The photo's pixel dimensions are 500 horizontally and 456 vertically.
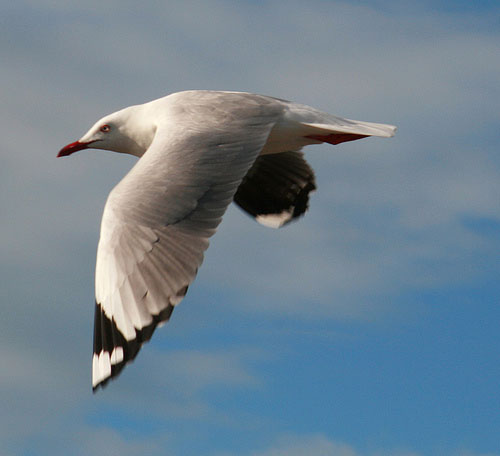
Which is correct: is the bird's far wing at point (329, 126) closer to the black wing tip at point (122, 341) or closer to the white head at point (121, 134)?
the white head at point (121, 134)

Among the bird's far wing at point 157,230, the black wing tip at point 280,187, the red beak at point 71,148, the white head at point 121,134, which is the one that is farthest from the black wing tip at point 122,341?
the black wing tip at point 280,187

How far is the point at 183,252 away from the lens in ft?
28.3

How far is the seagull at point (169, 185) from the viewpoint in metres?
8.45

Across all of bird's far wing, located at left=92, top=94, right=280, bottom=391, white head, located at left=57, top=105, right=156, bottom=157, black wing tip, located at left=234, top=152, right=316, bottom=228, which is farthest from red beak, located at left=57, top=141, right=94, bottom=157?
bird's far wing, located at left=92, top=94, right=280, bottom=391

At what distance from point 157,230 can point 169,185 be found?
0.54 m

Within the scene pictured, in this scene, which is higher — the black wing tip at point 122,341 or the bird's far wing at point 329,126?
the bird's far wing at point 329,126

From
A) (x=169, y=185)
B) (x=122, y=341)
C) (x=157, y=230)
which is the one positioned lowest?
(x=122, y=341)

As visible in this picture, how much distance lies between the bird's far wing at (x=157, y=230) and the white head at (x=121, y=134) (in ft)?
4.25

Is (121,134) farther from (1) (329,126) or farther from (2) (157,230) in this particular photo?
(2) (157,230)

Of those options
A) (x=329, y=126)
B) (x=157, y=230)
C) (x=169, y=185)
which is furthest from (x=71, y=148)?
(x=157, y=230)

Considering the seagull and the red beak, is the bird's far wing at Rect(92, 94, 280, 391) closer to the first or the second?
the seagull

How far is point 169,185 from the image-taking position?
920 cm

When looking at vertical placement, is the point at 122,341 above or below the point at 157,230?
below

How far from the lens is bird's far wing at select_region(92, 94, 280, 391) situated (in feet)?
27.6
